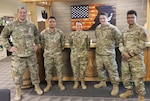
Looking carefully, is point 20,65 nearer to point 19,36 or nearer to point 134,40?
point 19,36

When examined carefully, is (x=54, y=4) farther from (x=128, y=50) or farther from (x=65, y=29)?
(x=128, y=50)

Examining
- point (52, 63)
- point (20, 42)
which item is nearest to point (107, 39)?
point (52, 63)

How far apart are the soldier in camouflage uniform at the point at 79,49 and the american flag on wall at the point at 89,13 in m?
2.50

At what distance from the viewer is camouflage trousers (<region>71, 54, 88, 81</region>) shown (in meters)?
3.73

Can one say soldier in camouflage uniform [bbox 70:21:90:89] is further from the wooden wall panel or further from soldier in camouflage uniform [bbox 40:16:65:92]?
the wooden wall panel

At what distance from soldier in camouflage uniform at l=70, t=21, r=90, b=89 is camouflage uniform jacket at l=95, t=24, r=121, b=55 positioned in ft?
1.00

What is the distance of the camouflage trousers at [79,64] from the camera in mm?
3734

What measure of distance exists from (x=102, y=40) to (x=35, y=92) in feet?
5.61

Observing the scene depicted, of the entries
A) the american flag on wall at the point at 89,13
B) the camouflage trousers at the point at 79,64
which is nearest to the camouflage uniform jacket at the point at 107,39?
the camouflage trousers at the point at 79,64

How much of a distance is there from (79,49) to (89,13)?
8.94 ft

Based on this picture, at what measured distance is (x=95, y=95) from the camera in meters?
3.52

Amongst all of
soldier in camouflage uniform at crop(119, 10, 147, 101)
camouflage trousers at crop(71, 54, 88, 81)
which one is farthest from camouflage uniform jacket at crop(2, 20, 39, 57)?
soldier in camouflage uniform at crop(119, 10, 147, 101)

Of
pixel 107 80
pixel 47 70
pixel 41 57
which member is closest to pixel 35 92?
pixel 47 70

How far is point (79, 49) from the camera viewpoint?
12.2 ft
